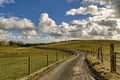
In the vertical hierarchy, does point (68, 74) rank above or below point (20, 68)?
above

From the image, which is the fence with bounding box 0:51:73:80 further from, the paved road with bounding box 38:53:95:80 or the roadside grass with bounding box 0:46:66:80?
the paved road with bounding box 38:53:95:80

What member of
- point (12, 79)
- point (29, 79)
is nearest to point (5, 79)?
point (12, 79)

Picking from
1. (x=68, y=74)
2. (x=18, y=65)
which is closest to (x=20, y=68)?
(x=18, y=65)

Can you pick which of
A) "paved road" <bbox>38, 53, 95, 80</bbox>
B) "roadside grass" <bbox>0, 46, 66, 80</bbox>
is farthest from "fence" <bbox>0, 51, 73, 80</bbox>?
"paved road" <bbox>38, 53, 95, 80</bbox>

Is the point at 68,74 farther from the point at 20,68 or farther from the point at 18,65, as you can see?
the point at 18,65

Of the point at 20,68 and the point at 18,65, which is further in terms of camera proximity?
the point at 18,65

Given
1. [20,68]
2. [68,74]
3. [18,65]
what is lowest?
[18,65]

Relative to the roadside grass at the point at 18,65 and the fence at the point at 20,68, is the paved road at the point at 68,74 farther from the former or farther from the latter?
the roadside grass at the point at 18,65

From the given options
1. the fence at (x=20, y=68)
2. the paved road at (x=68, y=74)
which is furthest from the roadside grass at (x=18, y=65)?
the paved road at (x=68, y=74)

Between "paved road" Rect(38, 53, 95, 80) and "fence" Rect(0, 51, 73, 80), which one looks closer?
"paved road" Rect(38, 53, 95, 80)

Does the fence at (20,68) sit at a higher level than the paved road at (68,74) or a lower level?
lower

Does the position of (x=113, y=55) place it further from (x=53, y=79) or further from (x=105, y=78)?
(x=53, y=79)

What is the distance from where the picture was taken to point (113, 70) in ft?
84.0

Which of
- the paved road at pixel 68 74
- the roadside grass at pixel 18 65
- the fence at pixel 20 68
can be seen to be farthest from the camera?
the roadside grass at pixel 18 65
